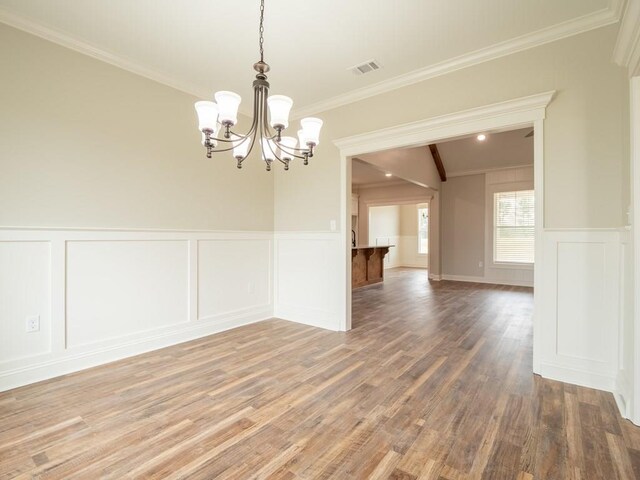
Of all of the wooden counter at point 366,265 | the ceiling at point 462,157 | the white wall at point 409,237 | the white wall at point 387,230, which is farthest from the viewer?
the white wall at point 409,237

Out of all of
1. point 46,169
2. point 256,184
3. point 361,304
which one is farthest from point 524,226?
point 46,169

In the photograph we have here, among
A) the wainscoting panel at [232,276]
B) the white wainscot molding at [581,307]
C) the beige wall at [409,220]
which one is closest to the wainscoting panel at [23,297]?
the wainscoting panel at [232,276]

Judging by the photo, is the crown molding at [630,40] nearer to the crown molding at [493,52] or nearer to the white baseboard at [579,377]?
the crown molding at [493,52]

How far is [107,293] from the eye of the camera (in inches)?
112

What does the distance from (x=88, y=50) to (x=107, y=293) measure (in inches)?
83.6

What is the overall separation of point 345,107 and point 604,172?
8.47 ft

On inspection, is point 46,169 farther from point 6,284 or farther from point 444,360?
point 444,360

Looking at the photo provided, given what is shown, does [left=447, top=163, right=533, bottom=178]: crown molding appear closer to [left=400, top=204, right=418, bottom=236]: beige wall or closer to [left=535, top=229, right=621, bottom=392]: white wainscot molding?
[left=400, top=204, right=418, bottom=236]: beige wall

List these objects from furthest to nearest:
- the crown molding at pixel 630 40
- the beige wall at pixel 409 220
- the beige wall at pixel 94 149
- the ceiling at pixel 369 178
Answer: the beige wall at pixel 409 220, the ceiling at pixel 369 178, the beige wall at pixel 94 149, the crown molding at pixel 630 40

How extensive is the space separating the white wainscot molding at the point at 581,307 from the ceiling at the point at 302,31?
1675 millimetres

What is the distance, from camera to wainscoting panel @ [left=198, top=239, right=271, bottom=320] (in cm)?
364

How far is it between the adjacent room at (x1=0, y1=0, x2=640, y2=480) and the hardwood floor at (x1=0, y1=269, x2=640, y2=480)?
2 cm

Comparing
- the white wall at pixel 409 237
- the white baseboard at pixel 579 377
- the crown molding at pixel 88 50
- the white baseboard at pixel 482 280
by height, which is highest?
the crown molding at pixel 88 50

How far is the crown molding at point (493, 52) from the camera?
2.37 m
